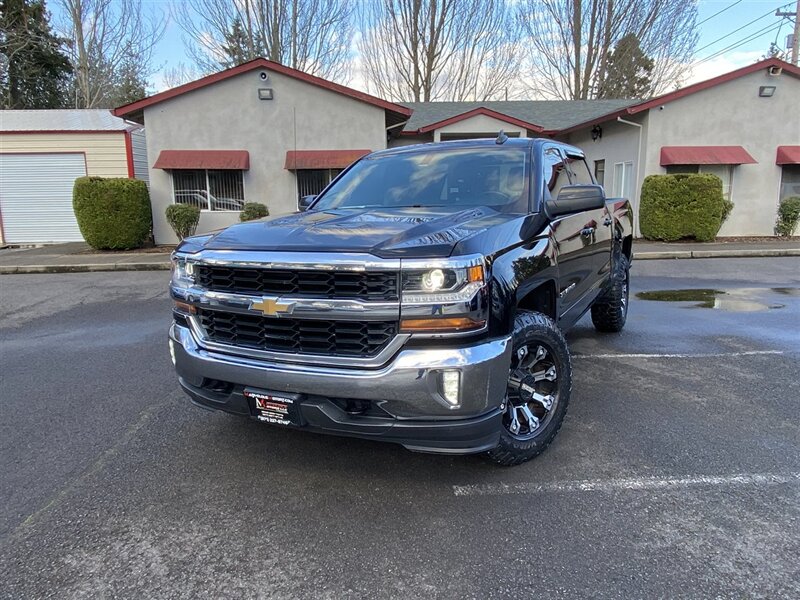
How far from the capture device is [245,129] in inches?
Answer: 614

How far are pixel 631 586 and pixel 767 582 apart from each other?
0.56m

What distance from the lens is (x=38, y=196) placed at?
57.2 feet

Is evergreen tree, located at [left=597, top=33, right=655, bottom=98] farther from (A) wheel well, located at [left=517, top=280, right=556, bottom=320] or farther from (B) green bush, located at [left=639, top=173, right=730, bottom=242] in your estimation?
(A) wheel well, located at [left=517, top=280, right=556, bottom=320]

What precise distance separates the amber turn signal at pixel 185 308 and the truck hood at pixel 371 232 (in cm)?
36

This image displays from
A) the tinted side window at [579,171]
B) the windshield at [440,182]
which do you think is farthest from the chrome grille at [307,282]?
the tinted side window at [579,171]

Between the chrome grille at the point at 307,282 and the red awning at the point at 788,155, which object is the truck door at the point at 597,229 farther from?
the red awning at the point at 788,155

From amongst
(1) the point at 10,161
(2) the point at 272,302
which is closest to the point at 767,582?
(2) the point at 272,302

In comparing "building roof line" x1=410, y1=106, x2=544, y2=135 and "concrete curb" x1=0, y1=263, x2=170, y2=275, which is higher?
"building roof line" x1=410, y1=106, x2=544, y2=135

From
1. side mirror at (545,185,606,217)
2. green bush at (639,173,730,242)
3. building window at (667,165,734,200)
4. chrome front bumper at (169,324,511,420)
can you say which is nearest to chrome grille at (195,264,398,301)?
chrome front bumper at (169,324,511,420)

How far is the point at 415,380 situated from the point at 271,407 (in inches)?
31.0

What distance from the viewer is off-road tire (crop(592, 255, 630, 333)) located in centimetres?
605

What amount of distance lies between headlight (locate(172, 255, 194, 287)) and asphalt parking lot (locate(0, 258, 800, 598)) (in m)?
1.09

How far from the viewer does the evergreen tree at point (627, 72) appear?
29.5 m

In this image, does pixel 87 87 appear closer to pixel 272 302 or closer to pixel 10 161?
pixel 10 161
